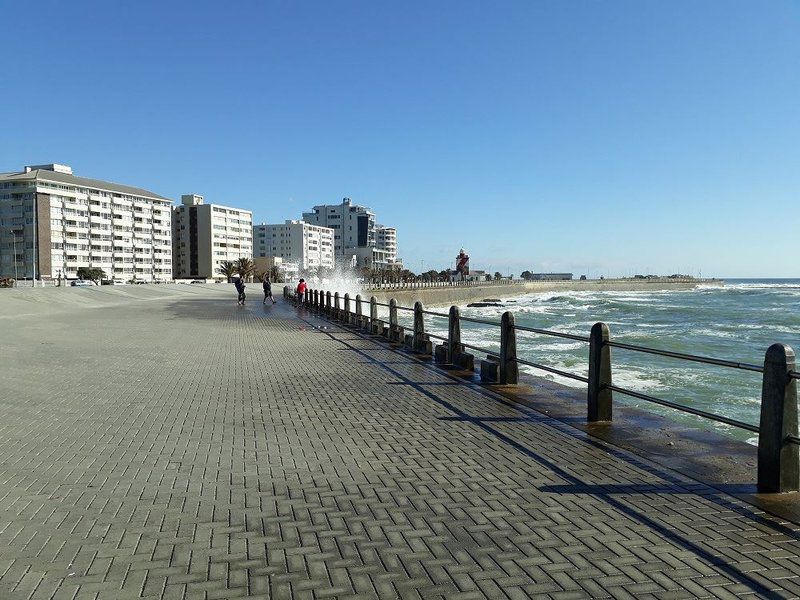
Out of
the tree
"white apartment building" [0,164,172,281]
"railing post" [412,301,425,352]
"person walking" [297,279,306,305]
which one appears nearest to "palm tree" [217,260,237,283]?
"white apartment building" [0,164,172,281]

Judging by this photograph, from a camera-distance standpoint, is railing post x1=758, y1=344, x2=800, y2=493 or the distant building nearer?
railing post x1=758, y1=344, x2=800, y2=493

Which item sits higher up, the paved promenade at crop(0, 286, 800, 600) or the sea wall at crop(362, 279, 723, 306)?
the paved promenade at crop(0, 286, 800, 600)

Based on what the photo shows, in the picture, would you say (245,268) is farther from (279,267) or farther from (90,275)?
(90,275)

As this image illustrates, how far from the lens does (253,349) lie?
14.1 metres

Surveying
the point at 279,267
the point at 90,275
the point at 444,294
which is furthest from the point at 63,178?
the point at 444,294

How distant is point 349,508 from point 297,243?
172056mm

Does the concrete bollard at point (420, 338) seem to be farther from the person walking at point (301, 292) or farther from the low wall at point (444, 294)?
the low wall at point (444, 294)

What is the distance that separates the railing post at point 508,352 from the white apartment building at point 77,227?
10343cm

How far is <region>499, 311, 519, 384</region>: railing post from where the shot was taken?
347 inches

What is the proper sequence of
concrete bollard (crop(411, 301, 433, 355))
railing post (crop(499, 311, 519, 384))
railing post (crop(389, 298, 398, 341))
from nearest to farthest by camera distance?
1. railing post (crop(499, 311, 519, 384))
2. concrete bollard (crop(411, 301, 433, 355))
3. railing post (crop(389, 298, 398, 341))

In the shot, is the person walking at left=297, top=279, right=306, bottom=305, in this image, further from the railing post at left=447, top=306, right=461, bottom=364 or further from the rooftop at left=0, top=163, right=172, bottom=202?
the rooftop at left=0, top=163, right=172, bottom=202

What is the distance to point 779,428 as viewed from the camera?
448cm

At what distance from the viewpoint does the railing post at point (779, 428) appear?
4445mm

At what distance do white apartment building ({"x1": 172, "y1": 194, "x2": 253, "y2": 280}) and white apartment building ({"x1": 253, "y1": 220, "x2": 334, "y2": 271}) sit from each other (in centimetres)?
2247
